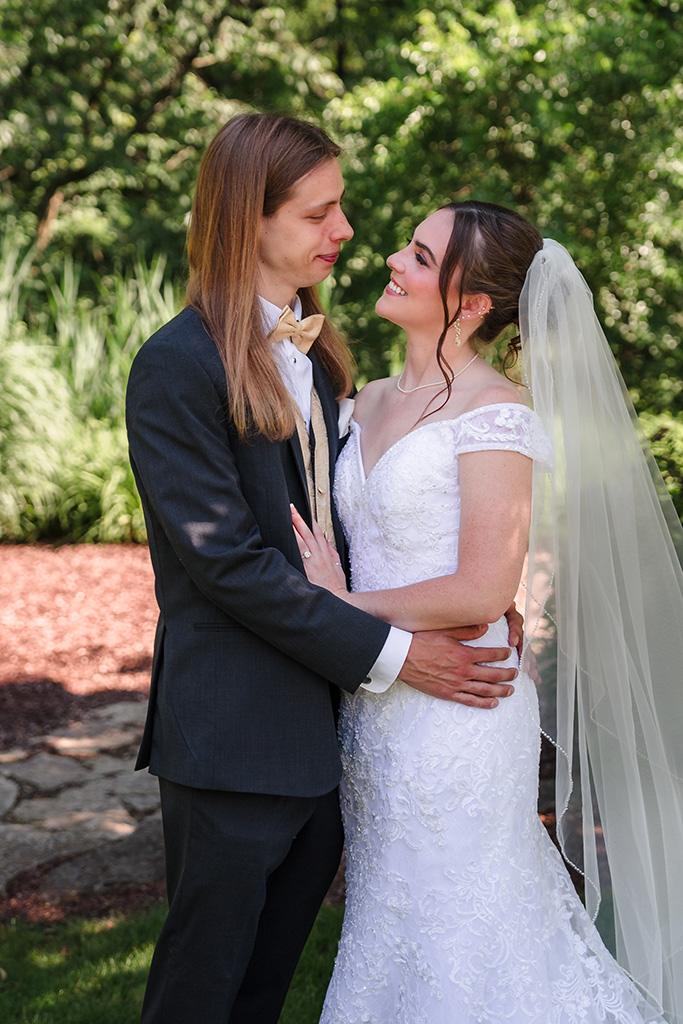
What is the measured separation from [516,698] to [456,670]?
21 cm

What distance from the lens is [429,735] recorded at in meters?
2.43

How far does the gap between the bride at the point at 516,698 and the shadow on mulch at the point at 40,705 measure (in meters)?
3.19

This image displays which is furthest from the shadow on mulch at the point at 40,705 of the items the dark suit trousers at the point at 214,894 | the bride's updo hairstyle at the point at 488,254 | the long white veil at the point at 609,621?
the bride's updo hairstyle at the point at 488,254

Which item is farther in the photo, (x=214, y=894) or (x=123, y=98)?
(x=123, y=98)

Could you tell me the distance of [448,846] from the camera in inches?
94.0

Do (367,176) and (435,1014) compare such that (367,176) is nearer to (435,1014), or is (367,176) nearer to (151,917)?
(151,917)

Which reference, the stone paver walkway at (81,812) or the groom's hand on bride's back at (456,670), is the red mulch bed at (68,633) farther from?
the groom's hand on bride's back at (456,670)

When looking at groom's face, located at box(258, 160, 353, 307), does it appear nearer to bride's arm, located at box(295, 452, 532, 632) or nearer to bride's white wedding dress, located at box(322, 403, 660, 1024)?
bride's white wedding dress, located at box(322, 403, 660, 1024)

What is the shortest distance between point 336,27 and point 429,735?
13.1 meters

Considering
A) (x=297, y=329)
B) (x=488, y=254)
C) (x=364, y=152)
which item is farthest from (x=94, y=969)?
(x=364, y=152)

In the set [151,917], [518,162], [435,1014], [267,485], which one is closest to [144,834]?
[151,917]

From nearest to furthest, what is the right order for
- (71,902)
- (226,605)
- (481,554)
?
(226,605) < (481,554) < (71,902)

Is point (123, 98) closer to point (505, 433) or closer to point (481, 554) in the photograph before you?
point (505, 433)

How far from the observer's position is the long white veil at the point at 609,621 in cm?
242
